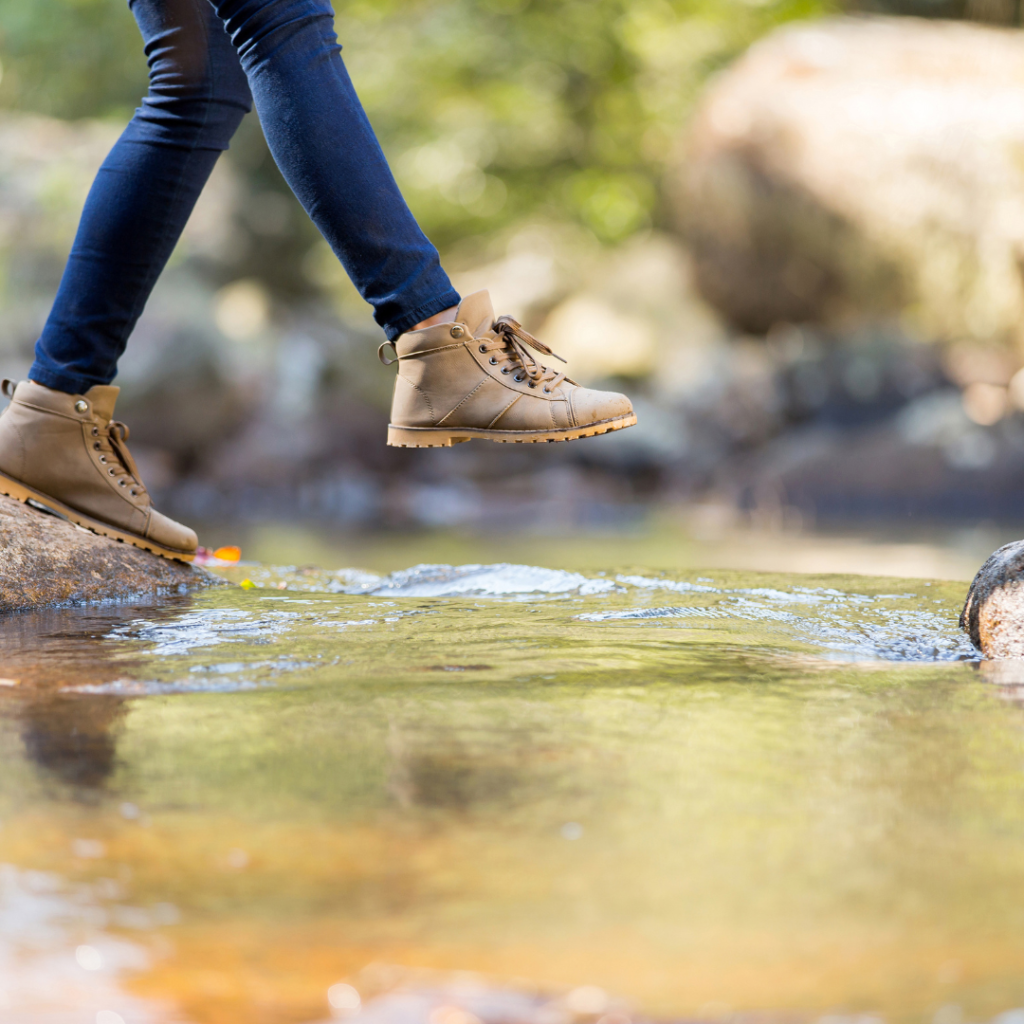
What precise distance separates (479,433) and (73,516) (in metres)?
0.87

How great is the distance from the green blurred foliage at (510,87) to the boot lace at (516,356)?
483 inches

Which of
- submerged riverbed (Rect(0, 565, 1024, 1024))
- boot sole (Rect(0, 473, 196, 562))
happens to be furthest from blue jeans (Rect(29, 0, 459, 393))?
submerged riverbed (Rect(0, 565, 1024, 1024))

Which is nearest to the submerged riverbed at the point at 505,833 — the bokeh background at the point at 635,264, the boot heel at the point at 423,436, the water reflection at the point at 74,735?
the water reflection at the point at 74,735

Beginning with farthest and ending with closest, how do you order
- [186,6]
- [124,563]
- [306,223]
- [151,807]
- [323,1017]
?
1. [306,223]
2. [124,563]
3. [186,6]
4. [151,807]
5. [323,1017]

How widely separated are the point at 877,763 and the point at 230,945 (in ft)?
2.04

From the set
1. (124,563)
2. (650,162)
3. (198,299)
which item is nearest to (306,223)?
(198,299)

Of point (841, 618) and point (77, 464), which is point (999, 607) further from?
point (77, 464)

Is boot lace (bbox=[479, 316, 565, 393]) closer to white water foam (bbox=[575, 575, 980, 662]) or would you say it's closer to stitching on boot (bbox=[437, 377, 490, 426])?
stitching on boot (bbox=[437, 377, 490, 426])

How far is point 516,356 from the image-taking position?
2139 mm

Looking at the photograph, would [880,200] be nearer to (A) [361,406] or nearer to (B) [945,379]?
(B) [945,379]

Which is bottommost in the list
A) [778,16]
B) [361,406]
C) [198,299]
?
[361,406]

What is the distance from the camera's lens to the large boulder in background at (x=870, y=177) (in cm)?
1102

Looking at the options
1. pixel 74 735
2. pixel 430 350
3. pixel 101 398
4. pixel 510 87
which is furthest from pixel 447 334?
pixel 510 87

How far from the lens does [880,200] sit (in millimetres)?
11281
